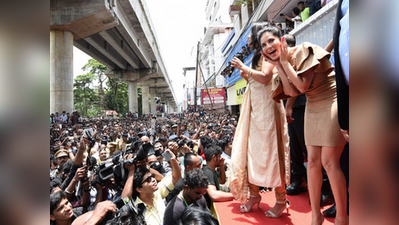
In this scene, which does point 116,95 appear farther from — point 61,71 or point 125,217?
point 125,217

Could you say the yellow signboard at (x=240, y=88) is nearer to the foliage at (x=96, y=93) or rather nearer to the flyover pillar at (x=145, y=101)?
the flyover pillar at (x=145, y=101)

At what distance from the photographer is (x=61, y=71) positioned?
10797 mm

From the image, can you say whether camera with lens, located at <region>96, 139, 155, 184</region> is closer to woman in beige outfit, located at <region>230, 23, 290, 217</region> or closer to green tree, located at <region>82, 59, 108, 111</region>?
woman in beige outfit, located at <region>230, 23, 290, 217</region>

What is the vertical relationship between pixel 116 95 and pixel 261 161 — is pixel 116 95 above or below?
above

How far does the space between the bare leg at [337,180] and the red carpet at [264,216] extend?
1.71 ft

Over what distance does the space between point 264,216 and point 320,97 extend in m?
1.16

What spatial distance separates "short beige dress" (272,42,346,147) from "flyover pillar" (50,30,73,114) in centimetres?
1160

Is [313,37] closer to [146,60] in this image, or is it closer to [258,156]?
[258,156]

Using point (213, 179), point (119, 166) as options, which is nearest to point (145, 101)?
point (213, 179)

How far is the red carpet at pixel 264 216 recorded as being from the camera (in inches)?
77.4

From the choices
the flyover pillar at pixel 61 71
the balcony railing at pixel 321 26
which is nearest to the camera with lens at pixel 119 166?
the balcony railing at pixel 321 26

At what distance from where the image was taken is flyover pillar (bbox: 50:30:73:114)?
10656mm
